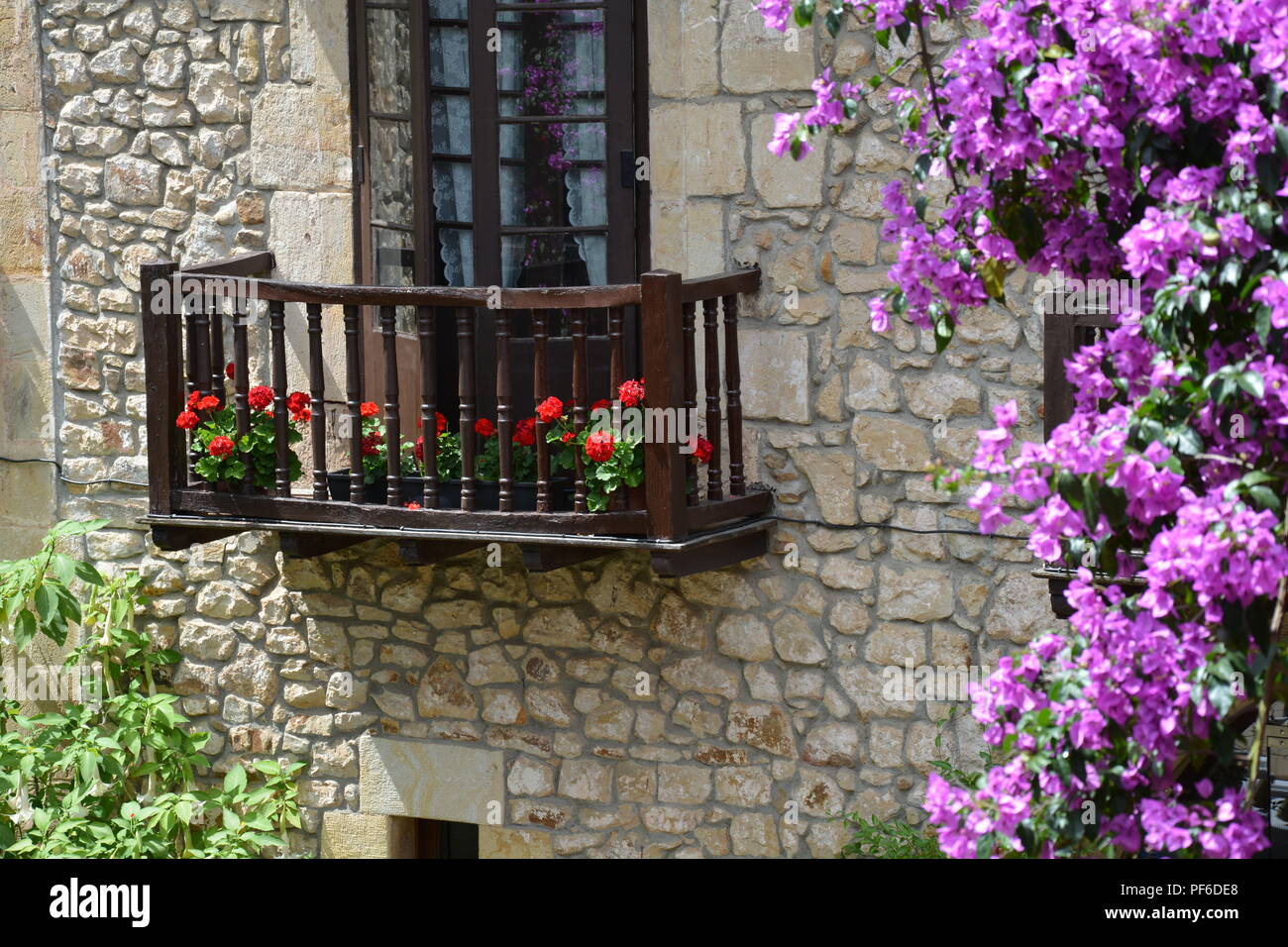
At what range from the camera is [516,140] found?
215 inches

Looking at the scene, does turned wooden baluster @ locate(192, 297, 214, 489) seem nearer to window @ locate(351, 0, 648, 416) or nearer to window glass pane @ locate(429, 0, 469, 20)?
window @ locate(351, 0, 648, 416)

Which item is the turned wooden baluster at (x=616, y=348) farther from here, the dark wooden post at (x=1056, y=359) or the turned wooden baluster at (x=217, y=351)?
the turned wooden baluster at (x=217, y=351)

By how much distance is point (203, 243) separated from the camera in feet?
19.3

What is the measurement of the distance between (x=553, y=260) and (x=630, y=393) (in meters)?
0.87

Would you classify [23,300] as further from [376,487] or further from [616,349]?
[616,349]

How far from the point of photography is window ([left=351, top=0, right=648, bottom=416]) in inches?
212

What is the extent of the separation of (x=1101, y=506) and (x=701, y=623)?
8.77 feet

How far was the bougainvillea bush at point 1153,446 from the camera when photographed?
275 cm

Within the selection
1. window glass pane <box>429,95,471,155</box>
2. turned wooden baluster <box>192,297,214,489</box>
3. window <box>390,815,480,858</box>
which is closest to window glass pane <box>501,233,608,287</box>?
window glass pane <box>429,95,471,155</box>

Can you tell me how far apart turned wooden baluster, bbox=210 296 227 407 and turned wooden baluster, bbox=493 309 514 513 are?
1069mm

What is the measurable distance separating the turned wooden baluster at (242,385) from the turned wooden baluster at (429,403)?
650 mm

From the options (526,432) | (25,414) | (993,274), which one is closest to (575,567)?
(526,432)

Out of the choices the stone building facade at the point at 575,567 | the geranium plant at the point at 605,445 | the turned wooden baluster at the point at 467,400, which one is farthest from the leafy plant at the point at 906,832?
the turned wooden baluster at the point at 467,400

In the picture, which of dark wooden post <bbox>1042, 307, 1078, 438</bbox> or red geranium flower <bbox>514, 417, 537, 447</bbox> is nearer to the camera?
dark wooden post <bbox>1042, 307, 1078, 438</bbox>
